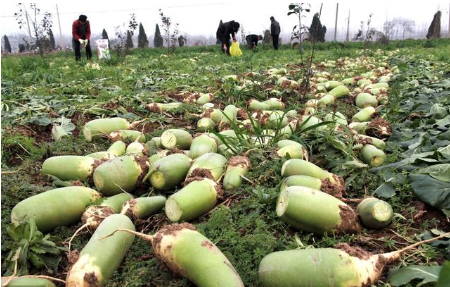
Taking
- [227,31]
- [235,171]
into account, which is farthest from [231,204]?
[227,31]

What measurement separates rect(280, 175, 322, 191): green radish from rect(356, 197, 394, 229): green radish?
29 centimetres

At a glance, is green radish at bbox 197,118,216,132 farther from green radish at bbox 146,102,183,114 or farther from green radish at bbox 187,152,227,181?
green radish at bbox 187,152,227,181

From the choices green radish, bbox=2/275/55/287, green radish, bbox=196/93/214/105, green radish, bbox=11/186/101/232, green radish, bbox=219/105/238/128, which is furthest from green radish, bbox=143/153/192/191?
green radish, bbox=196/93/214/105

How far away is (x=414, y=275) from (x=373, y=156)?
4.41 ft

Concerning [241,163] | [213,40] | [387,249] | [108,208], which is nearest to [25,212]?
[108,208]

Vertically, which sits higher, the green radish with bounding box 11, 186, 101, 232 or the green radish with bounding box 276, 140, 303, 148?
the green radish with bounding box 276, 140, 303, 148

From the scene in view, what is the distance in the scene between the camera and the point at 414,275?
5.56 feet

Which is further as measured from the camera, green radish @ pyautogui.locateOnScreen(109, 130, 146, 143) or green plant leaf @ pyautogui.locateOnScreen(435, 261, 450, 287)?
green radish @ pyautogui.locateOnScreen(109, 130, 146, 143)

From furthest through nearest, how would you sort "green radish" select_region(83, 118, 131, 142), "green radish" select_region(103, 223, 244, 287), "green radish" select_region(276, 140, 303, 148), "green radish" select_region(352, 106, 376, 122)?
"green radish" select_region(352, 106, 376, 122), "green radish" select_region(83, 118, 131, 142), "green radish" select_region(276, 140, 303, 148), "green radish" select_region(103, 223, 244, 287)

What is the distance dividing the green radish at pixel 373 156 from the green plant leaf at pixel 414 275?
1242mm

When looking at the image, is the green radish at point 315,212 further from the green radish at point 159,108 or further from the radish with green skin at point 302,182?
the green radish at point 159,108

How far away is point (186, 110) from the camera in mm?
4809

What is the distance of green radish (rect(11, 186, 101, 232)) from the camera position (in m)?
2.18

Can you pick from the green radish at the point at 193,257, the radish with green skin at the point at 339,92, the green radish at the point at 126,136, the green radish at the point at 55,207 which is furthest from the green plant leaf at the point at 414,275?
the radish with green skin at the point at 339,92
